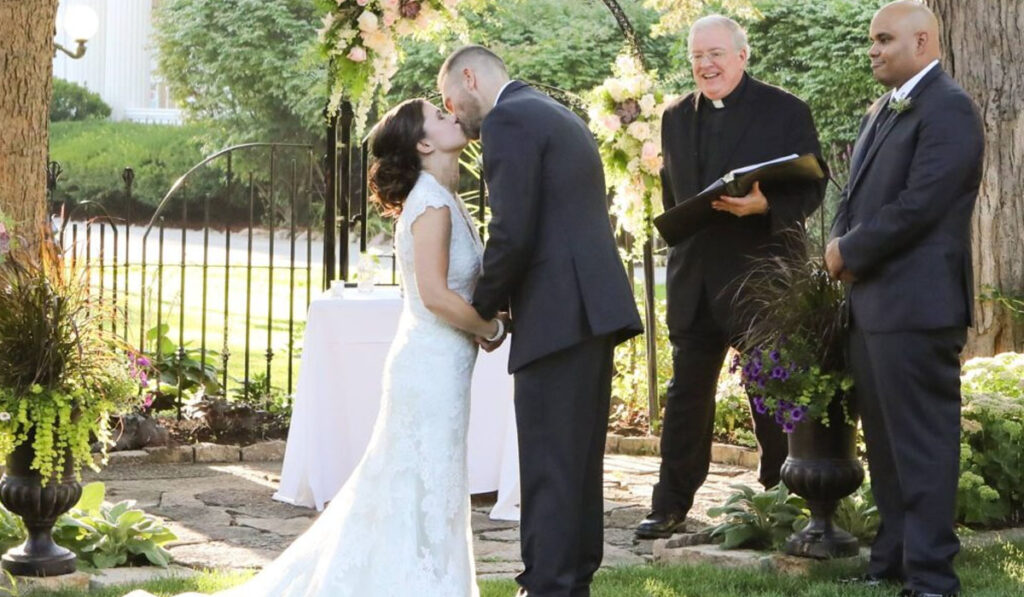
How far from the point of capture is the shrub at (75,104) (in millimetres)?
36750

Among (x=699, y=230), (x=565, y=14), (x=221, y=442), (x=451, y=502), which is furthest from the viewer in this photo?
(x=565, y=14)

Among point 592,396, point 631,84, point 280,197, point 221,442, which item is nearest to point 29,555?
point 592,396

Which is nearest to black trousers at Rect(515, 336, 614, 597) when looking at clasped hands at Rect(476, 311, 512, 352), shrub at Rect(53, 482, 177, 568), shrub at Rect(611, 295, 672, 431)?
clasped hands at Rect(476, 311, 512, 352)

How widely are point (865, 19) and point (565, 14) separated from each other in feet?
23.2

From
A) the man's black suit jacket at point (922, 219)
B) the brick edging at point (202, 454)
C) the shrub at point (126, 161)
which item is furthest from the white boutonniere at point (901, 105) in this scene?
the shrub at point (126, 161)

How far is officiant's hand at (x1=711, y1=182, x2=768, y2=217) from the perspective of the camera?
5.48m

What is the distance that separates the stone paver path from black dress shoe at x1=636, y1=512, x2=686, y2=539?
1.9 inches

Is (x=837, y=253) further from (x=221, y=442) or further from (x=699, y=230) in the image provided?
(x=221, y=442)

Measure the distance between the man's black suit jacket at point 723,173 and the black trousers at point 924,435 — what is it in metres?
1.15

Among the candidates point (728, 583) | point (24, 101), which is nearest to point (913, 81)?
point (728, 583)

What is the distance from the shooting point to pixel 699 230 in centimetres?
567

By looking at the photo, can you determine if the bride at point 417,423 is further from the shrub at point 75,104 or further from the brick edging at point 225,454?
the shrub at point 75,104

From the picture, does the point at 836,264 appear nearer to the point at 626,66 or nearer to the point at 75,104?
the point at 626,66

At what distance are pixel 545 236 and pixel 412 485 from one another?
822 mm
